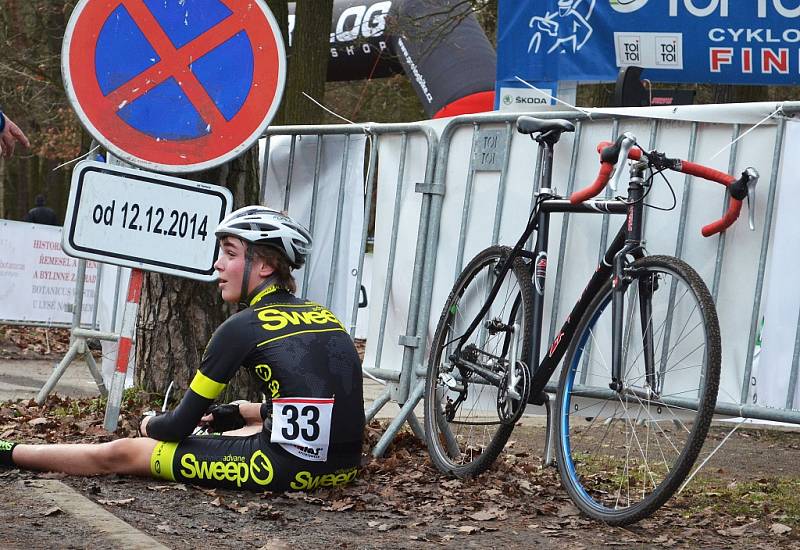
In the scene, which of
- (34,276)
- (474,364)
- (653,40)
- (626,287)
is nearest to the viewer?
(626,287)

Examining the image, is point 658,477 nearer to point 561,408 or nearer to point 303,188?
point 561,408

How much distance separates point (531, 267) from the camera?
6086 mm

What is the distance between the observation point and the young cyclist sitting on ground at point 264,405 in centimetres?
550

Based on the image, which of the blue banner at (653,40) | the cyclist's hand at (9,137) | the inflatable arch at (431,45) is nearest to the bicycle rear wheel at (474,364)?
the cyclist's hand at (9,137)

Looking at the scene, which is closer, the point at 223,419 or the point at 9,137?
the point at 223,419

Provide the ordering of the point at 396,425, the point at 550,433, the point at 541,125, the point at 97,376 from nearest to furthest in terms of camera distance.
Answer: the point at 550,433 → the point at 541,125 → the point at 396,425 → the point at 97,376

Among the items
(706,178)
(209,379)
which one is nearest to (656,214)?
(706,178)

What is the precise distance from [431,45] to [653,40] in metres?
6.19

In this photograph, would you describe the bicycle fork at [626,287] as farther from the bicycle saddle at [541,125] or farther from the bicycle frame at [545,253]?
the bicycle saddle at [541,125]

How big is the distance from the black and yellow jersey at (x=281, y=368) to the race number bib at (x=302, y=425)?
2 centimetres

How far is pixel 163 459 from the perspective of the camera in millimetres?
5594

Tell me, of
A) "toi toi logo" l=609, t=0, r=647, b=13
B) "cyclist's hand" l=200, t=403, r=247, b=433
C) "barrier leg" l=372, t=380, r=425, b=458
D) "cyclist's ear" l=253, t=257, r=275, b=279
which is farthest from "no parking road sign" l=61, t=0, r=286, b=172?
"toi toi logo" l=609, t=0, r=647, b=13

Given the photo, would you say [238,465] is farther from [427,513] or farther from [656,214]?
[656,214]

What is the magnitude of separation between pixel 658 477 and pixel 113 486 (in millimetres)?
2244
